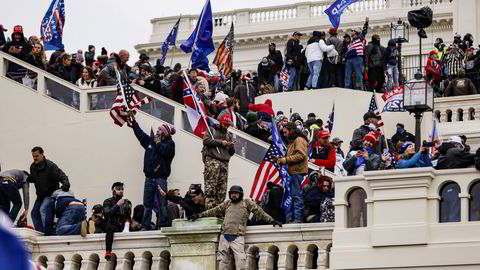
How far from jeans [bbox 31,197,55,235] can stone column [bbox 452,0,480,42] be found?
3490cm

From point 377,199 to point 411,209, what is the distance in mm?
472

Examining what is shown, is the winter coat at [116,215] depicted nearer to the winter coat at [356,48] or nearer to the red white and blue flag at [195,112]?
the red white and blue flag at [195,112]

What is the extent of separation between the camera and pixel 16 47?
1193 inches

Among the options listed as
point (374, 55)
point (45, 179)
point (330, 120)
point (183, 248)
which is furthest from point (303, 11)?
point (183, 248)

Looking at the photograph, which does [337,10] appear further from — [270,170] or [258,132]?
[270,170]

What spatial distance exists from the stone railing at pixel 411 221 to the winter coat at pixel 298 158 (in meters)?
1.43

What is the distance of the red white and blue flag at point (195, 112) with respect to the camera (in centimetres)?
2473

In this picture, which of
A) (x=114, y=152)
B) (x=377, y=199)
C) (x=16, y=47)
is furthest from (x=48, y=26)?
(x=377, y=199)

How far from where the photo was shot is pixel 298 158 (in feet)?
72.4

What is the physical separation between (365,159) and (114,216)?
3.84 metres

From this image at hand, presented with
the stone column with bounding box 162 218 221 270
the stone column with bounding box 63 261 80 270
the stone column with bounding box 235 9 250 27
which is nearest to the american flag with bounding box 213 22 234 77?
the stone column with bounding box 63 261 80 270

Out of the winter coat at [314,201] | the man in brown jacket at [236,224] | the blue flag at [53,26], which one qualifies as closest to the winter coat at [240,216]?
the man in brown jacket at [236,224]

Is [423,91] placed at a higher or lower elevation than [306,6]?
lower

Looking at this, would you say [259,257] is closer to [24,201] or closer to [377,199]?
[377,199]
